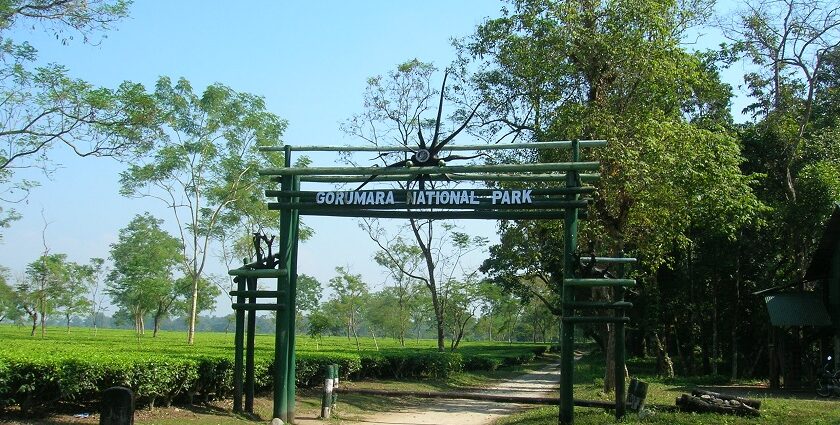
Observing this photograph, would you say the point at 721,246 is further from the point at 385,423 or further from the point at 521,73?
the point at 385,423

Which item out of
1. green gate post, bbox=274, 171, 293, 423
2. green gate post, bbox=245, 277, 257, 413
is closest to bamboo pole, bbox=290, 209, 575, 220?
green gate post, bbox=274, 171, 293, 423

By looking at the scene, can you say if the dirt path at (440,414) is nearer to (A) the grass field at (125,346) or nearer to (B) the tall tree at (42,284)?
(A) the grass field at (125,346)

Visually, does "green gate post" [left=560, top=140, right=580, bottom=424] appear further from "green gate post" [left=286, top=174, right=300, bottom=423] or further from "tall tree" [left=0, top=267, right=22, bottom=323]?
"tall tree" [left=0, top=267, right=22, bottom=323]

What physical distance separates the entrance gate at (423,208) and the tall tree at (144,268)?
3320 cm

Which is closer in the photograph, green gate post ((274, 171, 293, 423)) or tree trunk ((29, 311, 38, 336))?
green gate post ((274, 171, 293, 423))

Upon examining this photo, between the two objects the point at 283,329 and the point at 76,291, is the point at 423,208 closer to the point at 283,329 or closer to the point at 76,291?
the point at 283,329

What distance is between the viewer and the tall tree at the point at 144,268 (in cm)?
4238

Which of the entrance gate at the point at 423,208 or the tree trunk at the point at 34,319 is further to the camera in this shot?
the tree trunk at the point at 34,319

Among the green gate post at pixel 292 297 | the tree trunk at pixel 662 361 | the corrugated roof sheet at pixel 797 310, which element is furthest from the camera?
the tree trunk at pixel 662 361

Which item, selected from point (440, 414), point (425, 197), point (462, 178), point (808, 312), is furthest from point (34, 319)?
point (808, 312)

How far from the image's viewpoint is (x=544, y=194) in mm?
10094

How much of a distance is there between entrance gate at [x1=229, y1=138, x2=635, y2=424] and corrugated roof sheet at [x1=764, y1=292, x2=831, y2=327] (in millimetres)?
13112

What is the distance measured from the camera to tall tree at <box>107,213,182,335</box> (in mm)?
42375

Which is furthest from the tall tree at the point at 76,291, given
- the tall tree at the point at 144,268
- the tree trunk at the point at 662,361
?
the tree trunk at the point at 662,361
